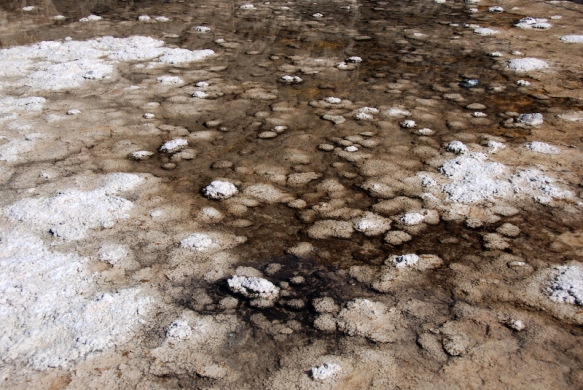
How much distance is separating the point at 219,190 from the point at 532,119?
1.80 meters

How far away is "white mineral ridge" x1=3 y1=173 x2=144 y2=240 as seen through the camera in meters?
2.04

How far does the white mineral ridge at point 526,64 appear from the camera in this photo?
3.79 m

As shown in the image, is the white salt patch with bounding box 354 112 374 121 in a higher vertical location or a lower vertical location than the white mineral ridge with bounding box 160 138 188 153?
lower

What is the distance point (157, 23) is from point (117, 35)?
50 cm

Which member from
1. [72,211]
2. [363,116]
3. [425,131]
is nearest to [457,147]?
[425,131]

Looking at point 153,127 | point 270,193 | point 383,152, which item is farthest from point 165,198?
point 383,152

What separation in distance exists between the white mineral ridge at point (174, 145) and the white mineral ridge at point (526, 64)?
2.42 meters

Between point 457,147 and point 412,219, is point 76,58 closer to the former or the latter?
point 457,147

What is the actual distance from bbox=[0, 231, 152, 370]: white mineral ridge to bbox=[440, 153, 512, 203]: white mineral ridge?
133cm

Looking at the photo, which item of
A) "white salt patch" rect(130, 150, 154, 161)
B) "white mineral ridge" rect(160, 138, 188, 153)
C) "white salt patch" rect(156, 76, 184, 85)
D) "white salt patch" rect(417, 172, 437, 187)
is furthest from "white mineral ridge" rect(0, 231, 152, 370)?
"white salt patch" rect(156, 76, 184, 85)

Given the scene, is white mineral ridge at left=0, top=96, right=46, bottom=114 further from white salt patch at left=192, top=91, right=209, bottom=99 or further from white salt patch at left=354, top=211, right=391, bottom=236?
white salt patch at left=354, top=211, right=391, bottom=236

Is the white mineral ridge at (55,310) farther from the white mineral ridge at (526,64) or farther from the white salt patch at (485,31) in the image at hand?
the white salt patch at (485,31)

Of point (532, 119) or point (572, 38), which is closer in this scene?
point (532, 119)

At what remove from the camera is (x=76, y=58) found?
3.95 metres
